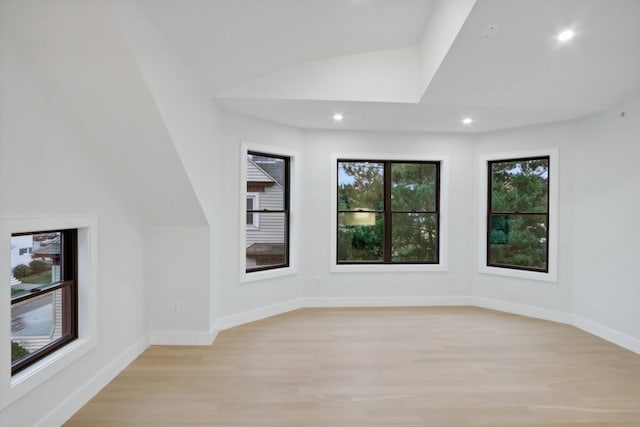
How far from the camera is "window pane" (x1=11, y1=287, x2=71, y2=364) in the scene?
201 centimetres

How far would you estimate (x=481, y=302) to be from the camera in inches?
188

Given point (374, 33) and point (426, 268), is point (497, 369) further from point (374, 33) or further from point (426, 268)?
point (374, 33)

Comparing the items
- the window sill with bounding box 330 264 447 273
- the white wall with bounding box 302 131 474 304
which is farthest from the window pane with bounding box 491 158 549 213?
the window sill with bounding box 330 264 447 273

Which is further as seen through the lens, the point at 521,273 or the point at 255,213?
the point at 521,273

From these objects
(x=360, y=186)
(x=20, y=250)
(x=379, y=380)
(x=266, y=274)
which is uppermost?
(x=360, y=186)

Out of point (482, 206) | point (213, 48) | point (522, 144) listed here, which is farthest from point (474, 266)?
point (213, 48)

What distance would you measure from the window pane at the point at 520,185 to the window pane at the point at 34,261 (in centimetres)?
495

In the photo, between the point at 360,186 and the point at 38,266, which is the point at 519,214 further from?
the point at 38,266

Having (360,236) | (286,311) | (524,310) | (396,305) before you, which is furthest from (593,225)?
(286,311)

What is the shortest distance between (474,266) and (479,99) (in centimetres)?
248

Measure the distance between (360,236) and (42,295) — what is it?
358cm

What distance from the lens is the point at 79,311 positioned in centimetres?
246

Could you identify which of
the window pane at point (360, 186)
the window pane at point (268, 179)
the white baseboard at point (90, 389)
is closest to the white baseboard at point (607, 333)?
the window pane at point (360, 186)

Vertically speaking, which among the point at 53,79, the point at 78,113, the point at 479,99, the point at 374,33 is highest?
the point at 374,33
